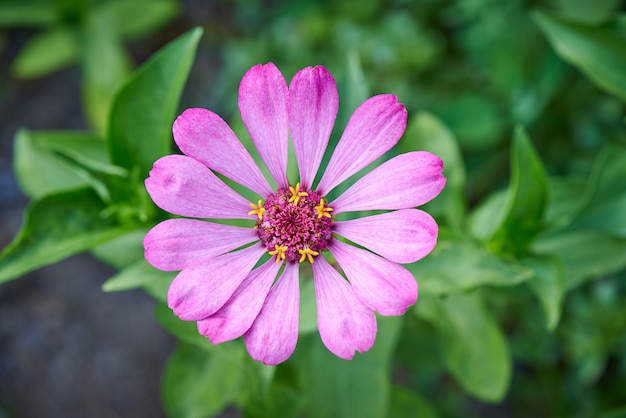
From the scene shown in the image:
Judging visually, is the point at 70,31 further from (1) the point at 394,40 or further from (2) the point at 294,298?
(2) the point at 294,298

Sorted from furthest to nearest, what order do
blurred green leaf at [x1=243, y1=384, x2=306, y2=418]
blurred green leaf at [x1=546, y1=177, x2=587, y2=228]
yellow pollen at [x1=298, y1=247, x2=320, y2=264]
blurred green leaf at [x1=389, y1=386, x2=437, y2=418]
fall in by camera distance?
blurred green leaf at [x1=389, y1=386, x2=437, y2=418], blurred green leaf at [x1=546, y1=177, x2=587, y2=228], blurred green leaf at [x1=243, y1=384, x2=306, y2=418], yellow pollen at [x1=298, y1=247, x2=320, y2=264]

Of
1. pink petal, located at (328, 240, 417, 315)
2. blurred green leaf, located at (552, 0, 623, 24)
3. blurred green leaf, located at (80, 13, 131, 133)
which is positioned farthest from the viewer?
blurred green leaf, located at (80, 13, 131, 133)

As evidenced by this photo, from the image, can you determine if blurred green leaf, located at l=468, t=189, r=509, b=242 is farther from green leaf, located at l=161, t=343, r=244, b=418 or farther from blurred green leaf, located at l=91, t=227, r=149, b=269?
blurred green leaf, located at l=91, t=227, r=149, b=269

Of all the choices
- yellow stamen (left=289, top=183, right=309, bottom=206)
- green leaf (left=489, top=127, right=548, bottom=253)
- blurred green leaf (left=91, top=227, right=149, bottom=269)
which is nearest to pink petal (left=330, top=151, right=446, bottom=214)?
yellow stamen (left=289, top=183, right=309, bottom=206)

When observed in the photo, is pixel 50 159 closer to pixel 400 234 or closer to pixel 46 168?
pixel 46 168

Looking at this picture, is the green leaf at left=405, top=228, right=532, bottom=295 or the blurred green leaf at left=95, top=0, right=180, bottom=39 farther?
the blurred green leaf at left=95, top=0, right=180, bottom=39

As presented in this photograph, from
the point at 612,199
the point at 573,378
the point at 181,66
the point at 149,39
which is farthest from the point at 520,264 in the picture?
the point at 149,39

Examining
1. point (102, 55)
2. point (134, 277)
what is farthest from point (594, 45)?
point (102, 55)
